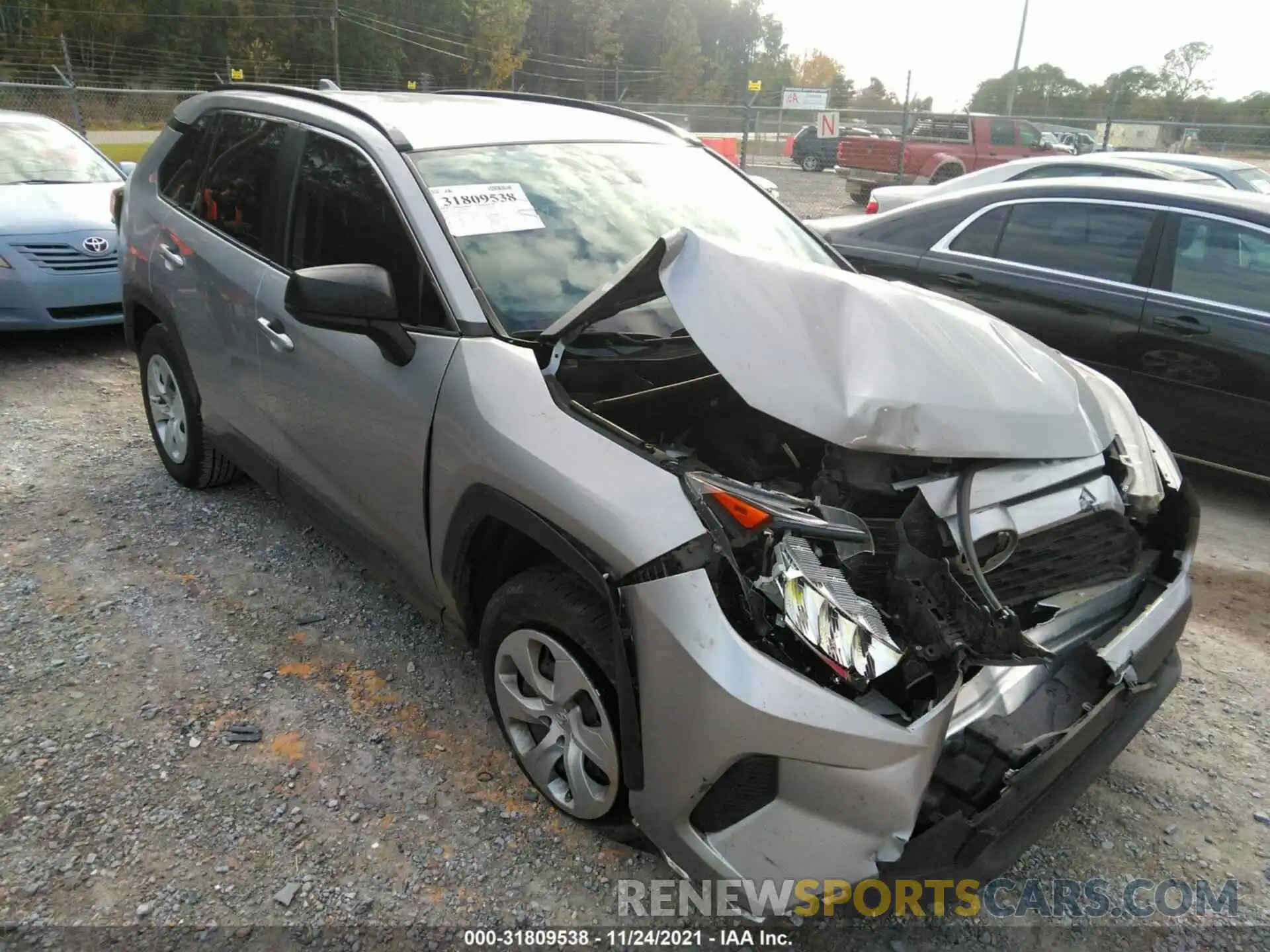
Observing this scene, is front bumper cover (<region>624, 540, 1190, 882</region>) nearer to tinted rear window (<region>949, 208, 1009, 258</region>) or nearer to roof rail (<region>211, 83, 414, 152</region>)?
roof rail (<region>211, 83, 414, 152</region>)

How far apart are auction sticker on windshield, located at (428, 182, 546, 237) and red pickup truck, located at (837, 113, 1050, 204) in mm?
14889

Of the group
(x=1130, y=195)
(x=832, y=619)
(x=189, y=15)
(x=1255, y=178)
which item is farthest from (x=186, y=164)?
(x=189, y=15)

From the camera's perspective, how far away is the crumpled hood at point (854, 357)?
6.74ft

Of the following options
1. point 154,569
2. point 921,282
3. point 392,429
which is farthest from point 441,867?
point 921,282

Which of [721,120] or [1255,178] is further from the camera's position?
[721,120]

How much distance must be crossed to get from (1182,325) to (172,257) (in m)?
4.77

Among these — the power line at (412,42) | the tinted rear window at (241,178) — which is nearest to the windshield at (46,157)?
the tinted rear window at (241,178)

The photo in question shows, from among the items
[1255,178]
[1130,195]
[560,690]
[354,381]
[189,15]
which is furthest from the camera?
[189,15]

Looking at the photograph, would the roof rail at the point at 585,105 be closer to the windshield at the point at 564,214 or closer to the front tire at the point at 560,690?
the windshield at the point at 564,214

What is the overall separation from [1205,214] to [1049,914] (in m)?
3.79

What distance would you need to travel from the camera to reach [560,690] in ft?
7.32

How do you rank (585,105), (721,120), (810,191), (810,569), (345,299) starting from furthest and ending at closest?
(721,120), (810,191), (585,105), (345,299), (810,569)

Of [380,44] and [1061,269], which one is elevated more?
[380,44]

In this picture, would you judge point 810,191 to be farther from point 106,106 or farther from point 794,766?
point 794,766
